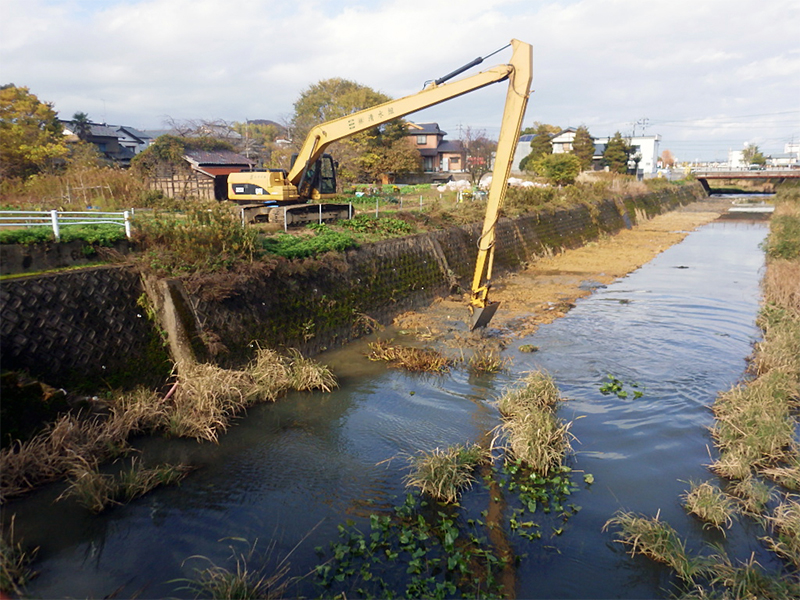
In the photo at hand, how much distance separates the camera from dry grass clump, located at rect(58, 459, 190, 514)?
6168 mm

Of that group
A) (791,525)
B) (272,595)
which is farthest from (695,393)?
(272,595)

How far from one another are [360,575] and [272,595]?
86cm

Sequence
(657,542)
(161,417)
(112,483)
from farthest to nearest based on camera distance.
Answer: (161,417), (112,483), (657,542)

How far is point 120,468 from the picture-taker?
277 inches

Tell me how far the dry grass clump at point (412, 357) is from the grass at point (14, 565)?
687cm

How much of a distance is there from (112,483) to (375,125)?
35.1 feet

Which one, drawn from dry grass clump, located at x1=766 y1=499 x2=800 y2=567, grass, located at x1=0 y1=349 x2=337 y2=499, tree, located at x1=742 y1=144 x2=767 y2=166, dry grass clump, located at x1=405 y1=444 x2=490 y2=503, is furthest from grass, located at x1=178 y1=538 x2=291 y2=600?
tree, located at x1=742 y1=144 x2=767 y2=166

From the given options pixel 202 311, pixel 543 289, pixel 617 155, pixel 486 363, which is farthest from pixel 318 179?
pixel 617 155

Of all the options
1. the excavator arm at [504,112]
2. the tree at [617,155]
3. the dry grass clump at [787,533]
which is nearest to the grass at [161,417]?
the excavator arm at [504,112]

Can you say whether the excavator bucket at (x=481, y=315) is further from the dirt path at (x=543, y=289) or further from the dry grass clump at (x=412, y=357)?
the dry grass clump at (x=412, y=357)

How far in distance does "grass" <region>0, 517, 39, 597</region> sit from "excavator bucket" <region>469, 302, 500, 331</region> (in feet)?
30.0

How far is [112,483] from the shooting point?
6398 mm

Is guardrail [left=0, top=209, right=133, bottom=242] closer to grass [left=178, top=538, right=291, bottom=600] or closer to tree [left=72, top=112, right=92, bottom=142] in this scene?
grass [left=178, top=538, right=291, bottom=600]

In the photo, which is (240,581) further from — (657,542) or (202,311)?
(202,311)
